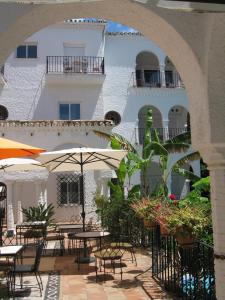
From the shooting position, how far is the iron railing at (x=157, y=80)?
25.9 m

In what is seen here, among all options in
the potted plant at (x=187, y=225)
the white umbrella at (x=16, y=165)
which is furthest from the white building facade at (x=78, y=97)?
the potted plant at (x=187, y=225)

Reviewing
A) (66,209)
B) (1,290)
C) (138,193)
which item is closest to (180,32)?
(1,290)

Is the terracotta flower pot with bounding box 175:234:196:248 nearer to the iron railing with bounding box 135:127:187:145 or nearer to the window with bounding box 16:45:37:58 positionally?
the iron railing with bounding box 135:127:187:145

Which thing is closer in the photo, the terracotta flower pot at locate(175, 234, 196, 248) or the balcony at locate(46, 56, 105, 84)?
the terracotta flower pot at locate(175, 234, 196, 248)

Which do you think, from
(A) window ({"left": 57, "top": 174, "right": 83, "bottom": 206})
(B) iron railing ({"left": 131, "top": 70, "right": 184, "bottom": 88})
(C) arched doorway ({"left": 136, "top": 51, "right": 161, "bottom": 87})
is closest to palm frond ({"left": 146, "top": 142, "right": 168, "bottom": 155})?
(A) window ({"left": 57, "top": 174, "right": 83, "bottom": 206})

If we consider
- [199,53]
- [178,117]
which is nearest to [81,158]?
[199,53]

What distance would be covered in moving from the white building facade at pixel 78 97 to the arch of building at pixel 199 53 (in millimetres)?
13840

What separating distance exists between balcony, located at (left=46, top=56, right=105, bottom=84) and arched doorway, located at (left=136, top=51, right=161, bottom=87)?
3411 millimetres

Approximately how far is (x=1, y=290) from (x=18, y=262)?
2725 mm

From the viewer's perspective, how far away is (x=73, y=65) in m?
23.7

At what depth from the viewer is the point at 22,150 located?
22.4 feet

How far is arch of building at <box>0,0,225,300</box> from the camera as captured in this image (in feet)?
13.8

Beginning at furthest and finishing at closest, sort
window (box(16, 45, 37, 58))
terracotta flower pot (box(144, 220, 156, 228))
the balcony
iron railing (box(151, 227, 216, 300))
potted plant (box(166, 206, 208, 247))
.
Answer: window (box(16, 45, 37, 58)), the balcony, terracotta flower pot (box(144, 220, 156, 228)), potted plant (box(166, 206, 208, 247)), iron railing (box(151, 227, 216, 300))

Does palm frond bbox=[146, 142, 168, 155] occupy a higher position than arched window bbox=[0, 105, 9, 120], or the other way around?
arched window bbox=[0, 105, 9, 120]
